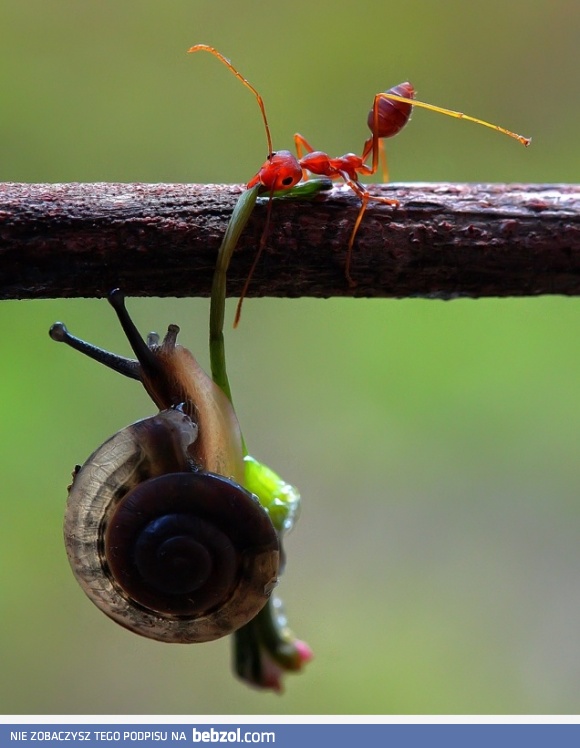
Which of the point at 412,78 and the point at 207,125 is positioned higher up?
the point at 412,78

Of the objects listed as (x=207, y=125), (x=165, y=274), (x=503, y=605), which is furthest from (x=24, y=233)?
(x=503, y=605)

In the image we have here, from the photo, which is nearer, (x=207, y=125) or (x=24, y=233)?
(x=24, y=233)

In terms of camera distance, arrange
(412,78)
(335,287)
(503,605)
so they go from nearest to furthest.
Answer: (335,287), (503,605), (412,78)

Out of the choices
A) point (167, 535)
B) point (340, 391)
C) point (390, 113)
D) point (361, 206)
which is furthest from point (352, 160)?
point (340, 391)

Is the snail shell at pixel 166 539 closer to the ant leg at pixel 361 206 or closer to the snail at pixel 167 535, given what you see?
the snail at pixel 167 535

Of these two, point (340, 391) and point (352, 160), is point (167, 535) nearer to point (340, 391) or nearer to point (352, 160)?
point (352, 160)

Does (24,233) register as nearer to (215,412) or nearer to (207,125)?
(215,412)

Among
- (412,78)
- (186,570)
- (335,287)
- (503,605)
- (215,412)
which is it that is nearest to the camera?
(186,570)

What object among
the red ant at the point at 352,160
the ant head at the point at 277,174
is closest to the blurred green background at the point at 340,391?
the red ant at the point at 352,160
